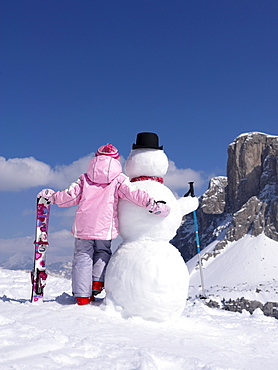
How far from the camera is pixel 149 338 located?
3.14 m

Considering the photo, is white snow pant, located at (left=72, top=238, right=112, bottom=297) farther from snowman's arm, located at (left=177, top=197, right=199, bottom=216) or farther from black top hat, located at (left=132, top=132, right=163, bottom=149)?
black top hat, located at (left=132, top=132, right=163, bottom=149)

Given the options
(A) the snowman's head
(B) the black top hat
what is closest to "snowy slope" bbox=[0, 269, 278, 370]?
(A) the snowman's head

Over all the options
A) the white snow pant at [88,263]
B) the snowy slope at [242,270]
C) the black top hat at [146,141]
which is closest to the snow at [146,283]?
the white snow pant at [88,263]

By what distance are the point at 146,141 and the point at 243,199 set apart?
100885 mm

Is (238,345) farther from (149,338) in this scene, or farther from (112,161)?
(112,161)

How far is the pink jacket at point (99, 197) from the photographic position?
411cm

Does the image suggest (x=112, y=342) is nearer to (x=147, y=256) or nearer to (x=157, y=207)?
(x=147, y=256)

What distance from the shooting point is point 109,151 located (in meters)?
4.45

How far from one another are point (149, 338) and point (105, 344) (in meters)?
0.56

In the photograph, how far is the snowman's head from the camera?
447 centimetres

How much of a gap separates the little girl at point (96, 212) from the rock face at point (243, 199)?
88.8 m

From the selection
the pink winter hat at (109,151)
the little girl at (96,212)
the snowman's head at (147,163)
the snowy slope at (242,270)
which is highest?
the pink winter hat at (109,151)

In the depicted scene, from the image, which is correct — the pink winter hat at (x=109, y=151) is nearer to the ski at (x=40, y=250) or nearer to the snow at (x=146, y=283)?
the ski at (x=40, y=250)

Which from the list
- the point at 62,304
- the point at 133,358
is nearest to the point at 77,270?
the point at 62,304
